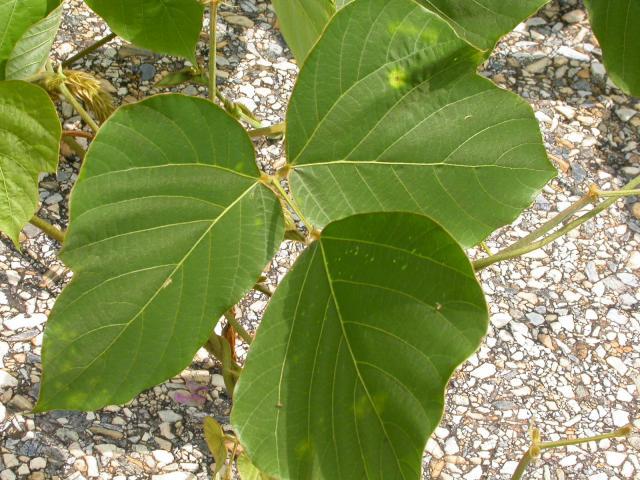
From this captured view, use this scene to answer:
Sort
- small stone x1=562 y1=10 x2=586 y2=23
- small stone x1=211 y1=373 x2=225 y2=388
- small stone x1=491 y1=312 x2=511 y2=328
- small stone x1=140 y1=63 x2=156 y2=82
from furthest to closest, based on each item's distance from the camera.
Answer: small stone x1=562 y1=10 x2=586 y2=23 → small stone x1=140 y1=63 x2=156 y2=82 → small stone x1=491 y1=312 x2=511 y2=328 → small stone x1=211 y1=373 x2=225 y2=388

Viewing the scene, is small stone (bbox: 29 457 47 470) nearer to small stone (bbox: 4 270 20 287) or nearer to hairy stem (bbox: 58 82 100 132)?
small stone (bbox: 4 270 20 287)

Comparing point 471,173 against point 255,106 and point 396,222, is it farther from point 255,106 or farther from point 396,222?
point 255,106

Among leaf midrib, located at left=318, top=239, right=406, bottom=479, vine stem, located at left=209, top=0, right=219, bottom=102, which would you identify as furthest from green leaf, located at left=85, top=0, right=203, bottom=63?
leaf midrib, located at left=318, top=239, right=406, bottom=479

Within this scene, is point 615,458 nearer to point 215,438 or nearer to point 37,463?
point 215,438

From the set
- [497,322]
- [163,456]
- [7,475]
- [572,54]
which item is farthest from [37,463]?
[572,54]

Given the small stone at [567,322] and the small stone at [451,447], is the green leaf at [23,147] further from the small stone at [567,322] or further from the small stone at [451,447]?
the small stone at [567,322]

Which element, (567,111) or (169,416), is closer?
(169,416)
